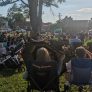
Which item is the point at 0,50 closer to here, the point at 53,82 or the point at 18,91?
the point at 18,91

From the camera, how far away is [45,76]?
757cm

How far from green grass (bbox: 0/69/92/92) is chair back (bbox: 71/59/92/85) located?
2073 mm

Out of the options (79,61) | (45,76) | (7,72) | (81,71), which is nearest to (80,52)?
(79,61)

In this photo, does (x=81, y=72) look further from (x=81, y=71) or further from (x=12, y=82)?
(x=12, y=82)

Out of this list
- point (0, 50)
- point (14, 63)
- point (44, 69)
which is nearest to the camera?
point (44, 69)

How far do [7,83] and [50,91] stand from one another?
448 centimetres

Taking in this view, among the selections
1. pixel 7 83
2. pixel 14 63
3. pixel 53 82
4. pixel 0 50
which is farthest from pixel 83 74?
pixel 0 50

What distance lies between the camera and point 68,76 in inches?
337

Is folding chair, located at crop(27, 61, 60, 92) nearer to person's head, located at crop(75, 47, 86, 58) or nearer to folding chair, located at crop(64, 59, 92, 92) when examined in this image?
folding chair, located at crop(64, 59, 92, 92)

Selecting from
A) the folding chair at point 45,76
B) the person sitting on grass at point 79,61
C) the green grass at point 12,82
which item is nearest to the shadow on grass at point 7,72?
the green grass at point 12,82

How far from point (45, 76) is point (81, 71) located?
43.4 inches

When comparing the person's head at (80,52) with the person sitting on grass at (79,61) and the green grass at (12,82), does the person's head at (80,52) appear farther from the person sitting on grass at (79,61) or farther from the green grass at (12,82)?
the green grass at (12,82)

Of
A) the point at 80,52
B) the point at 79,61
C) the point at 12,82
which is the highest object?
the point at 80,52

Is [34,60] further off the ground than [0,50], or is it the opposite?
[34,60]
